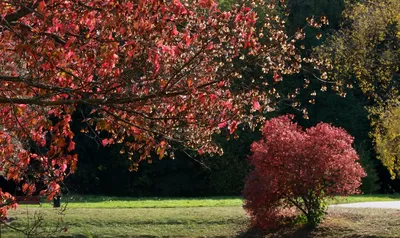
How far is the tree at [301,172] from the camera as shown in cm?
1839

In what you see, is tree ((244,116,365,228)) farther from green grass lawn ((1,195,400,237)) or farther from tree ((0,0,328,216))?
tree ((0,0,328,216))

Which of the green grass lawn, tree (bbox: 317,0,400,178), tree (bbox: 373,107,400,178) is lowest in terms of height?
the green grass lawn

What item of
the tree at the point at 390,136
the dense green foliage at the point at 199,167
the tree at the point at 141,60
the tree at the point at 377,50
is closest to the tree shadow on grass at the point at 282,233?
the tree at the point at 390,136

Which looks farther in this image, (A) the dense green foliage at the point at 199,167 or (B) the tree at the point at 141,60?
(A) the dense green foliage at the point at 199,167

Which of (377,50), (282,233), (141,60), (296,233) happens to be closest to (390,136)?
(377,50)

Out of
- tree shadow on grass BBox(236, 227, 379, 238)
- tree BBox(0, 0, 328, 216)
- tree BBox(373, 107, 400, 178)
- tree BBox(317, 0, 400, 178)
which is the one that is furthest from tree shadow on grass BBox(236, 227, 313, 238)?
tree BBox(0, 0, 328, 216)

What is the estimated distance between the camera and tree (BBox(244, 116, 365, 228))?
18391mm

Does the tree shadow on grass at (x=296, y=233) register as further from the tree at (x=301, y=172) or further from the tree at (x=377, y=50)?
the tree at (x=377, y=50)

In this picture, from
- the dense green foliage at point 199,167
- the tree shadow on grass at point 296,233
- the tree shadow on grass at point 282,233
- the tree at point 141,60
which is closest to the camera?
the tree at point 141,60

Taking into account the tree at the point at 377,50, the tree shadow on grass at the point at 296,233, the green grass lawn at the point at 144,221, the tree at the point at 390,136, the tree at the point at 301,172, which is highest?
the tree at the point at 377,50

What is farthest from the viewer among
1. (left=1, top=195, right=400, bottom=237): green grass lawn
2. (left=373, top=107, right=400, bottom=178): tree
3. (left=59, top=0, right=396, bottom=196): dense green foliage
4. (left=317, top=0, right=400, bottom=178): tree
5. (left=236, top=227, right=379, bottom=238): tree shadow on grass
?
(left=59, top=0, right=396, bottom=196): dense green foliage

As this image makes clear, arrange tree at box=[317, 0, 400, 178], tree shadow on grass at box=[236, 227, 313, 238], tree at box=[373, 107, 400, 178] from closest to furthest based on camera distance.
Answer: tree shadow on grass at box=[236, 227, 313, 238] → tree at box=[373, 107, 400, 178] → tree at box=[317, 0, 400, 178]

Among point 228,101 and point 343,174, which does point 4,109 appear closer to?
point 228,101

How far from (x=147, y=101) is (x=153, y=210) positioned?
15.5 meters
